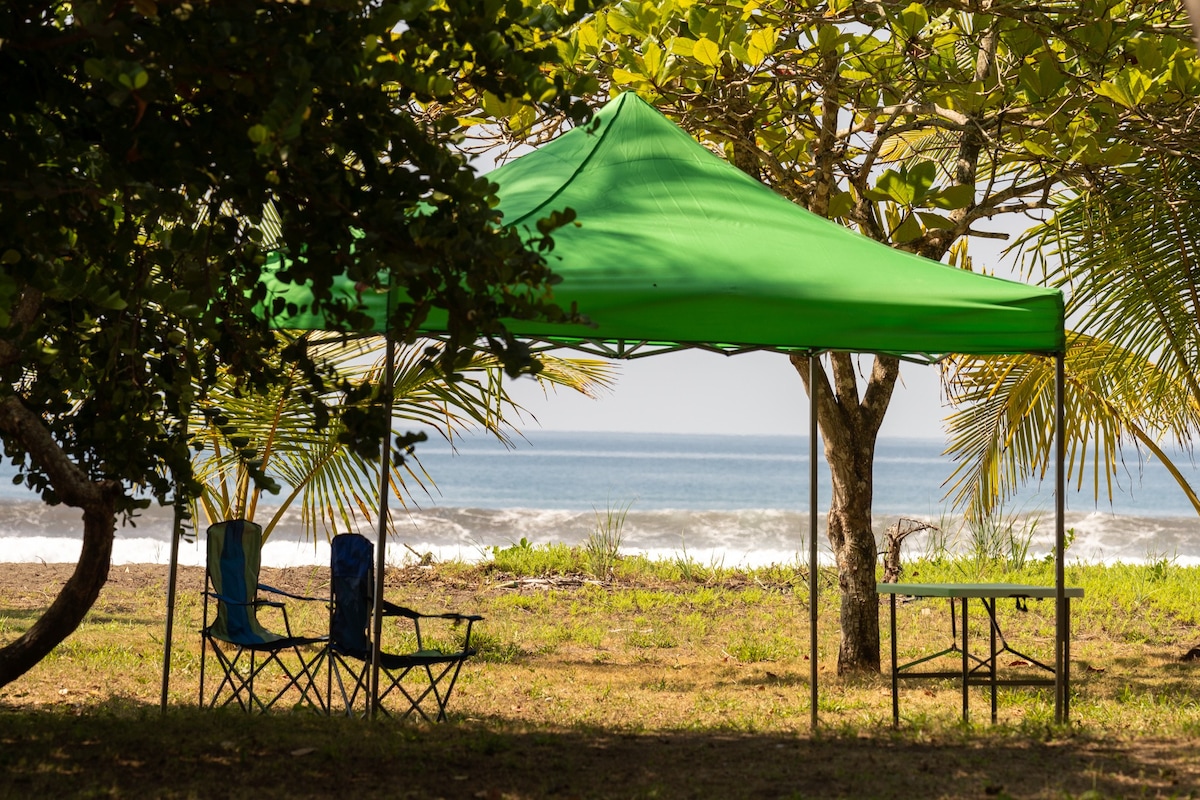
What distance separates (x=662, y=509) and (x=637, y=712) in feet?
118

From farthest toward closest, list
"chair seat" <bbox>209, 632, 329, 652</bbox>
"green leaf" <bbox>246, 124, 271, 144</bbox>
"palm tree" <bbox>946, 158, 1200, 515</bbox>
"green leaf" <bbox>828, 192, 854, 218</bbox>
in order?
"palm tree" <bbox>946, 158, 1200, 515</bbox> → "green leaf" <bbox>828, 192, 854, 218</bbox> → "chair seat" <bbox>209, 632, 329, 652</bbox> → "green leaf" <bbox>246, 124, 271, 144</bbox>

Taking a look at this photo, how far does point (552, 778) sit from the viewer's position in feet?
11.4

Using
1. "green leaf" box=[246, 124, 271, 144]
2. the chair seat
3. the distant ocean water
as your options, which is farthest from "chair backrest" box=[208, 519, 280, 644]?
"green leaf" box=[246, 124, 271, 144]

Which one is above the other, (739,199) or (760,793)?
(739,199)

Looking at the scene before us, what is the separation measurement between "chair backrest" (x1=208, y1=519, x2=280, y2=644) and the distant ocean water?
4.82 feet

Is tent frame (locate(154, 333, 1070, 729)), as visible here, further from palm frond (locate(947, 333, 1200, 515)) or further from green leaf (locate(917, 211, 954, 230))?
palm frond (locate(947, 333, 1200, 515))

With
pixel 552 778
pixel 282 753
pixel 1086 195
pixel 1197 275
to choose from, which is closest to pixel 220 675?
pixel 282 753

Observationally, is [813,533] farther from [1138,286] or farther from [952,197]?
[1138,286]

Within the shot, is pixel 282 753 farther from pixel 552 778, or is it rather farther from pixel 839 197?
pixel 839 197

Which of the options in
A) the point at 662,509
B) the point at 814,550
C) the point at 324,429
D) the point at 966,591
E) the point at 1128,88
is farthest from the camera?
the point at 662,509

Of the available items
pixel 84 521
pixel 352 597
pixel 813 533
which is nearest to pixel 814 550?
pixel 813 533

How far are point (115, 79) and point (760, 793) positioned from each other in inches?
98.2

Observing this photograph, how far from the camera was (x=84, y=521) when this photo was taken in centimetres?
420

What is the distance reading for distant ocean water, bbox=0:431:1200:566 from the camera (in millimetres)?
20766
